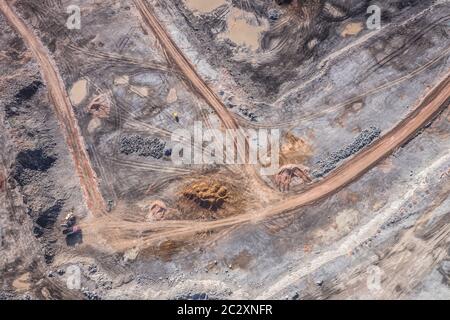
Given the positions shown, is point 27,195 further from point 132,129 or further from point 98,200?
point 132,129

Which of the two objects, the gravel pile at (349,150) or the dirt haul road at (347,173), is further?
the gravel pile at (349,150)

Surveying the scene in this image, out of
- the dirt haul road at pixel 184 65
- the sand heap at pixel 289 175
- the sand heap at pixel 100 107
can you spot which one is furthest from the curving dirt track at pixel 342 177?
the sand heap at pixel 100 107

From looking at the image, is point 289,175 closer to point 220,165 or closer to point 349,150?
point 349,150

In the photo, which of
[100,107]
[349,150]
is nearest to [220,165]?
[349,150]

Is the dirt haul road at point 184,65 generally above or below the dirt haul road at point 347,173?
above

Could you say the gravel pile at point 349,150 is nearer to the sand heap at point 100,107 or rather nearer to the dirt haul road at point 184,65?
the dirt haul road at point 184,65

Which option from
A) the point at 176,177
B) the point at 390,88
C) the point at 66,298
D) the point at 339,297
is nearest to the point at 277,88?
the point at 390,88
